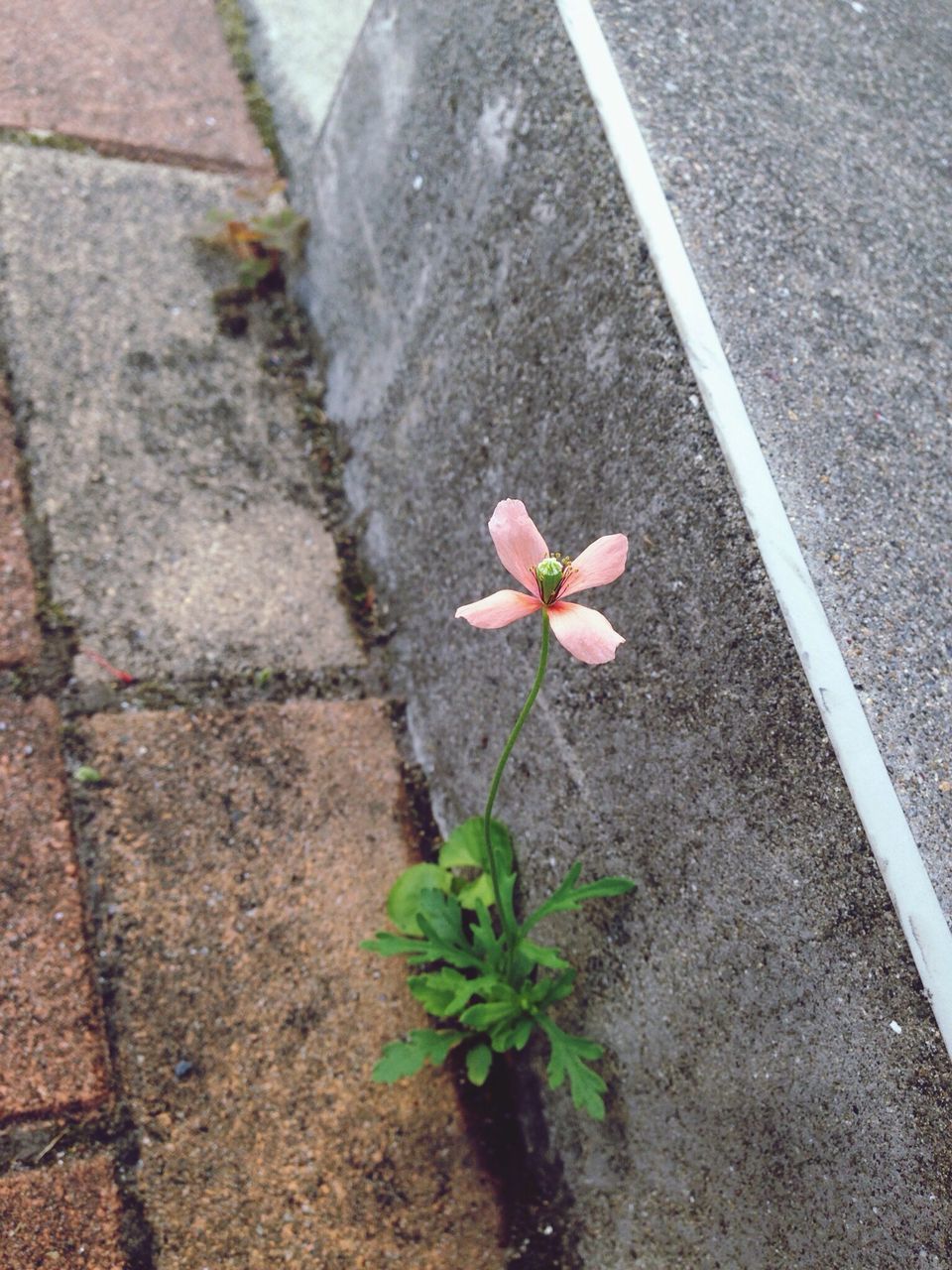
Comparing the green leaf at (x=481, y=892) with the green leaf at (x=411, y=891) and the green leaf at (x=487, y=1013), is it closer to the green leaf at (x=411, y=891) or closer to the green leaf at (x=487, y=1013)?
the green leaf at (x=411, y=891)

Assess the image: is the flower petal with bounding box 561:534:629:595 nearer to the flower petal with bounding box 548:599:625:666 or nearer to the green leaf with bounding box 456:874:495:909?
the flower petal with bounding box 548:599:625:666

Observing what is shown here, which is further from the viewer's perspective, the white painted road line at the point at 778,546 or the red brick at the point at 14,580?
the red brick at the point at 14,580

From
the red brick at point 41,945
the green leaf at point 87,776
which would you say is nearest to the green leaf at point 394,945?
the red brick at point 41,945

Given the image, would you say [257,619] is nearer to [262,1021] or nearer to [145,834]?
[145,834]

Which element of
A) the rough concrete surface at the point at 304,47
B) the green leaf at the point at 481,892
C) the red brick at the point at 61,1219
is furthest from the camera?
the rough concrete surface at the point at 304,47

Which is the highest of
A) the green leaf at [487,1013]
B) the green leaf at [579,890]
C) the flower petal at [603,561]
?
the flower petal at [603,561]

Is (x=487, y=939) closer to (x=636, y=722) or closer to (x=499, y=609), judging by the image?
(x=636, y=722)
